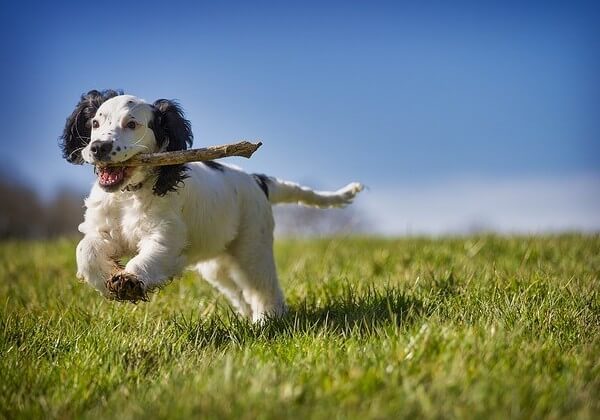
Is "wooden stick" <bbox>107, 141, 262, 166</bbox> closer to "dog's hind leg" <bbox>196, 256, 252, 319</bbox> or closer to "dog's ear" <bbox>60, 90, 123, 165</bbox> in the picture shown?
"dog's ear" <bbox>60, 90, 123, 165</bbox>

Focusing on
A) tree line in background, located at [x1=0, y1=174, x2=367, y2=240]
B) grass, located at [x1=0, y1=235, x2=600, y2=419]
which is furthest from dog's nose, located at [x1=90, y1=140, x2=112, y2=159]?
tree line in background, located at [x1=0, y1=174, x2=367, y2=240]

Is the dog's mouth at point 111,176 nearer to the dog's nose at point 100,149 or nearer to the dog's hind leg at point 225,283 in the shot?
the dog's nose at point 100,149

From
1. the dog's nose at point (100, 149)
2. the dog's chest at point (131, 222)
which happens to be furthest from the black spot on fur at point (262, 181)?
the dog's nose at point (100, 149)

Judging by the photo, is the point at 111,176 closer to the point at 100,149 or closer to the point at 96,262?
the point at 100,149

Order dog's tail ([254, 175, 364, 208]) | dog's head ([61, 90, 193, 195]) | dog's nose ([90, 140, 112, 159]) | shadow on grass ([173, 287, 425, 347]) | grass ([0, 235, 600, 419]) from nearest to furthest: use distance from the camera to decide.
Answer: grass ([0, 235, 600, 419]), shadow on grass ([173, 287, 425, 347]), dog's nose ([90, 140, 112, 159]), dog's head ([61, 90, 193, 195]), dog's tail ([254, 175, 364, 208])

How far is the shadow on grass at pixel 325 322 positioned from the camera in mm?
4168

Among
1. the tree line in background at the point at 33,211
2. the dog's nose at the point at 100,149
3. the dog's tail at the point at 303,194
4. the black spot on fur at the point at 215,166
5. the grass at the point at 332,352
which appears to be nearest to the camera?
the grass at the point at 332,352

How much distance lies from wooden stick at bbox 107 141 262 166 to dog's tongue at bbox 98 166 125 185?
7 centimetres

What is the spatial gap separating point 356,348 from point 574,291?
6.94ft

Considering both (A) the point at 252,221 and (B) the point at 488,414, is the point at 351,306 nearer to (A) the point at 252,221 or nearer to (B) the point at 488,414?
(A) the point at 252,221

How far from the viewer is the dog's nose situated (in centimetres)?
430

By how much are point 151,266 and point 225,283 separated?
1.68 metres

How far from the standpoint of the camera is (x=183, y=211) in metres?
4.99

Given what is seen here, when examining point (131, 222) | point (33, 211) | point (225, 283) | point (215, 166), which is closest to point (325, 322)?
point (131, 222)
